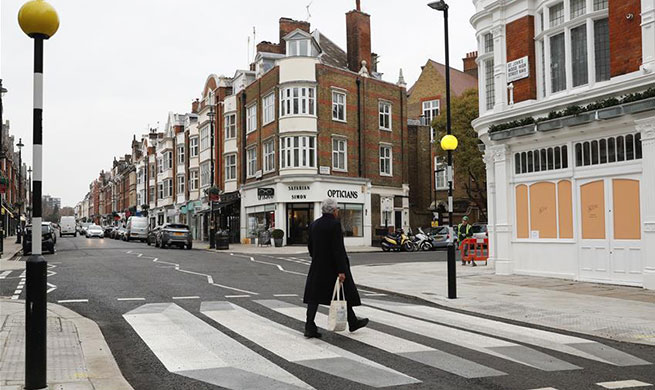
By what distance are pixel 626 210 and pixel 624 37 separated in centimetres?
398

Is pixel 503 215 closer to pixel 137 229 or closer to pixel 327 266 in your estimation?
pixel 327 266

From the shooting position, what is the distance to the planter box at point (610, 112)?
13188 millimetres

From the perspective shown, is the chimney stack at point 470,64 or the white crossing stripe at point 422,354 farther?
the chimney stack at point 470,64

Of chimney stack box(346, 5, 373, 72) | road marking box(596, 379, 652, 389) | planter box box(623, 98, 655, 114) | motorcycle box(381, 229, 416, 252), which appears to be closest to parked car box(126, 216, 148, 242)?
chimney stack box(346, 5, 373, 72)

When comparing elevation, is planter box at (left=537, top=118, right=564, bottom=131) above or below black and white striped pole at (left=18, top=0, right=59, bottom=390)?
above

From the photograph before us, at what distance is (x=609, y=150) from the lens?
14.0 metres

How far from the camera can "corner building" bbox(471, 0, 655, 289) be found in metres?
13.2

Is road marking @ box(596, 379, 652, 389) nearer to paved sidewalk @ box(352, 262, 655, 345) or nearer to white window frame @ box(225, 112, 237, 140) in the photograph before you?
paved sidewalk @ box(352, 262, 655, 345)

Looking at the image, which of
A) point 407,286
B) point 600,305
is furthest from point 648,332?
point 407,286

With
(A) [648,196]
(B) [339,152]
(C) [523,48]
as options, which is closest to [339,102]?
(B) [339,152]

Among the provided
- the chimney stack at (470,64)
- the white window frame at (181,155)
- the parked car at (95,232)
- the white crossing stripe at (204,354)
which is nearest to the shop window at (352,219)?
the chimney stack at (470,64)

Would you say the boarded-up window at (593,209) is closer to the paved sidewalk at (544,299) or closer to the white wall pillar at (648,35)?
the paved sidewalk at (544,299)

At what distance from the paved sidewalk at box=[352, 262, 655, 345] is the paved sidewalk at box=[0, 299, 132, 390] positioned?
624 cm

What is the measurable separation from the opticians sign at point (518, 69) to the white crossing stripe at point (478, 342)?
31.5ft
